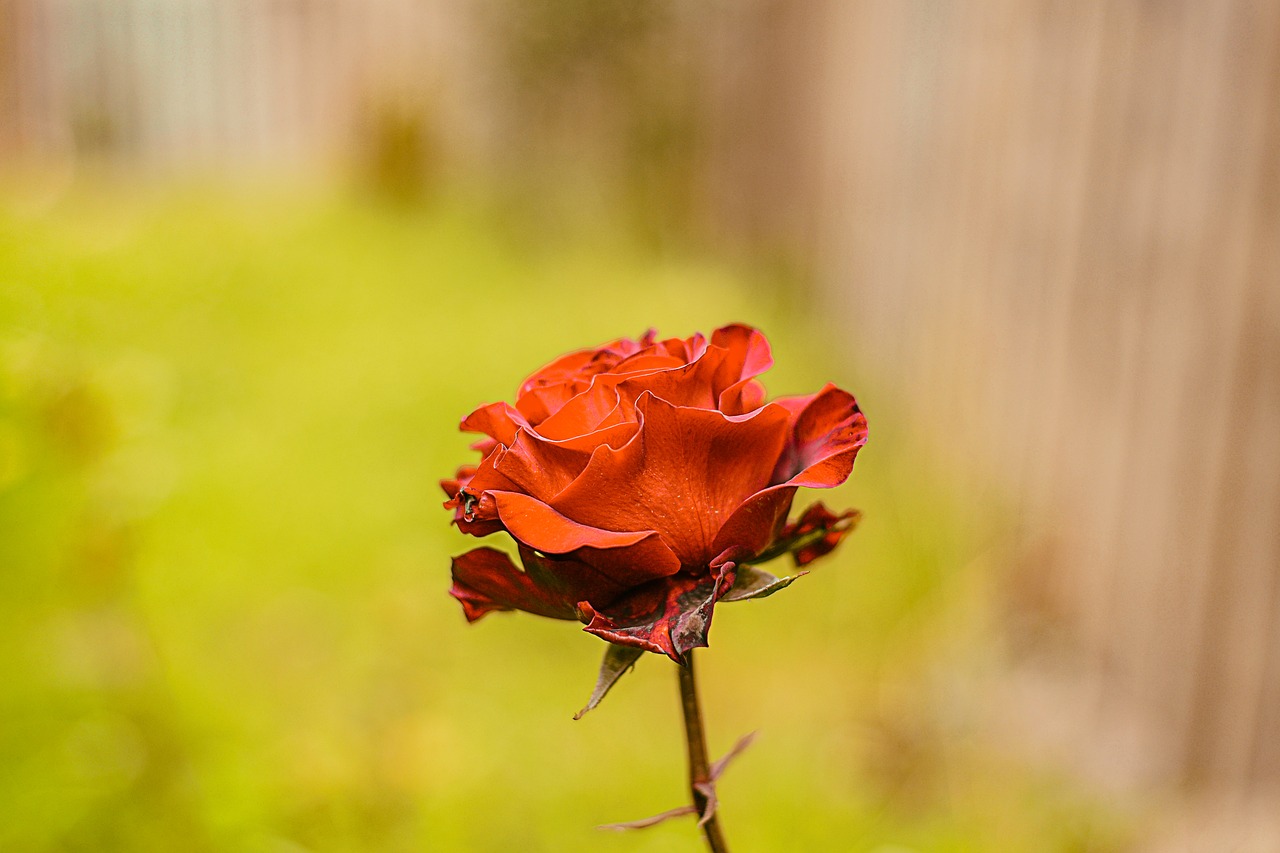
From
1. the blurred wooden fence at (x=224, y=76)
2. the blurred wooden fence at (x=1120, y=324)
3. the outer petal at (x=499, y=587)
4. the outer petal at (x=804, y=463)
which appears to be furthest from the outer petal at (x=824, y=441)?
the blurred wooden fence at (x=224, y=76)

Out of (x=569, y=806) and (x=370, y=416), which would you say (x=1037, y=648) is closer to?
(x=569, y=806)

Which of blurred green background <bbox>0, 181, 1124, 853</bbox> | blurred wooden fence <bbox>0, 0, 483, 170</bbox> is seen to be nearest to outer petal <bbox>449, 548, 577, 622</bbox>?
blurred green background <bbox>0, 181, 1124, 853</bbox>

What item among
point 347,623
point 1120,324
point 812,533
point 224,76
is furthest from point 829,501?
point 224,76

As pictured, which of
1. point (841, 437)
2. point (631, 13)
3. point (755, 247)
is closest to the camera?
point (841, 437)

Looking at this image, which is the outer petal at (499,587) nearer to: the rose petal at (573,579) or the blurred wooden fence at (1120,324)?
the rose petal at (573,579)

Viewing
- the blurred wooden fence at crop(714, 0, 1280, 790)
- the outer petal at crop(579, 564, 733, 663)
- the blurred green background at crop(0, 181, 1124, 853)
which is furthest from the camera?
the blurred wooden fence at crop(714, 0, 1280, 790)

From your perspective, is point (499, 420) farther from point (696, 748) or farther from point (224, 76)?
point (224, 76)

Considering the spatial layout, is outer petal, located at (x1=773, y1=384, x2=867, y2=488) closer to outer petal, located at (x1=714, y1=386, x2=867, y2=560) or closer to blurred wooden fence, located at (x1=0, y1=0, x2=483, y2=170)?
outer petal, located at (x1=714, y1=386, x2=867, y2=560)

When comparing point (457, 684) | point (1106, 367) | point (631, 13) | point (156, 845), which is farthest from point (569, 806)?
point (631, 13)
